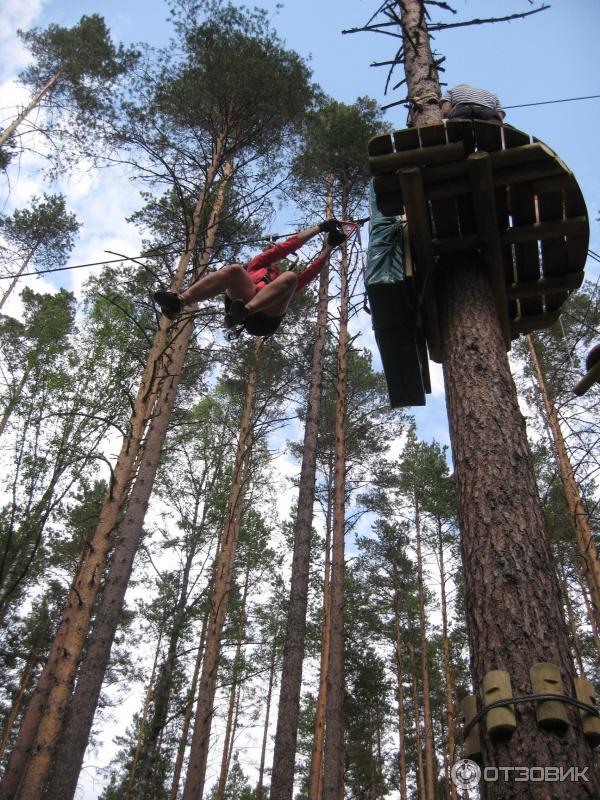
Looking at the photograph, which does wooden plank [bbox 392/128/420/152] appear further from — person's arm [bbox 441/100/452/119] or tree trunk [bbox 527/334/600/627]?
tree trunk [bbox 527/334/600/627]

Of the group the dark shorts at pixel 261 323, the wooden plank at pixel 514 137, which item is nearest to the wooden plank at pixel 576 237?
the wooden plank at pixel 514 137

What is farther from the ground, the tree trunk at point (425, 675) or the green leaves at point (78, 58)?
the green leaves at point (78, 58)

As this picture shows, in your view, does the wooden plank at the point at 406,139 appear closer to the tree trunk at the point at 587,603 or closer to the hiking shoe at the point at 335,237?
the hiking shoe at the point at 335,237

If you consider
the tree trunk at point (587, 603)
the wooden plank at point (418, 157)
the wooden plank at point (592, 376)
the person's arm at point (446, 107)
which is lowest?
the wooden plank at point (592, 376)

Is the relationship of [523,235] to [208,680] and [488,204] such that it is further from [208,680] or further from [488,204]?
[208,680]

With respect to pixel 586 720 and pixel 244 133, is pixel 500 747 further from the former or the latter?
pixel 244 133

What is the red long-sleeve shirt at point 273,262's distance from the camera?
15.0 feet

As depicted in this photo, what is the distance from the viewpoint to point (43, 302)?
591 inches

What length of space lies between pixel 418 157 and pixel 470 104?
962mm

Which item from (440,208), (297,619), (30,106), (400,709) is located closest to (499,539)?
(440,208)

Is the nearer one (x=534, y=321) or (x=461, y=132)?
(x=461, y=132)

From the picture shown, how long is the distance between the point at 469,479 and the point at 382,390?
12221mm

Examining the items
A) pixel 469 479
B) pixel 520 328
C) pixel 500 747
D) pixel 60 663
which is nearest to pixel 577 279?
pixel 520 328

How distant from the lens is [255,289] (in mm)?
4426
